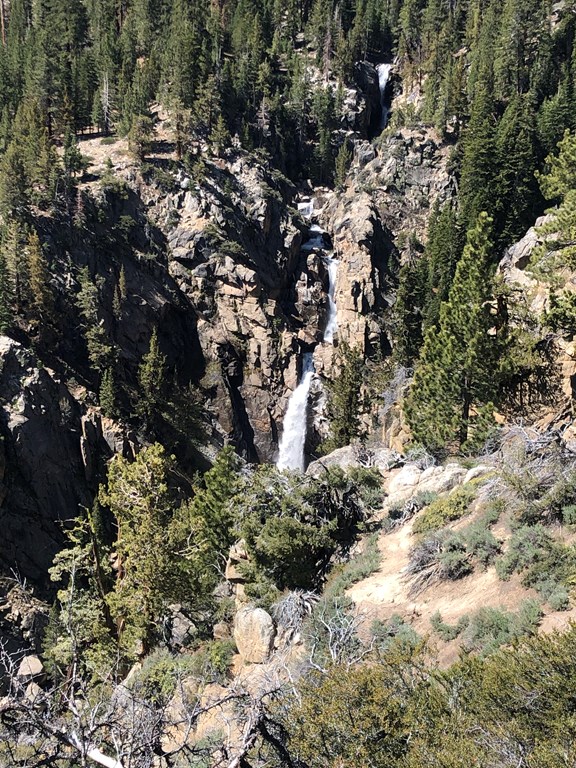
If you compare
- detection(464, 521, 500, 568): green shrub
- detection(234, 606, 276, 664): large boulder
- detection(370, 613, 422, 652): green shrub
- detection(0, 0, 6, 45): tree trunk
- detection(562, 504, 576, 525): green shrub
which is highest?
detection(0, 0, 6, 45): tree trunk

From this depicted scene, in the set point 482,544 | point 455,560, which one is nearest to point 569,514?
point 482,544

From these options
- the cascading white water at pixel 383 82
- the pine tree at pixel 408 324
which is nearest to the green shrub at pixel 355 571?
the pine tree at pixel 408 324

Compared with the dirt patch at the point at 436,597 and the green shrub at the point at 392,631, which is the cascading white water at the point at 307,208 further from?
the green shrub at the point at 392,631

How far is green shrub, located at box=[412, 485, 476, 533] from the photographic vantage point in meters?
17.0

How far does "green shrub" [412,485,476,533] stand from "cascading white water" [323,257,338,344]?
44.6 m

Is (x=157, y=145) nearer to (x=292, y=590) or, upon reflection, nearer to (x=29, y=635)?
(x=29, y=635)

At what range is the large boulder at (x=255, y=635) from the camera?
15922 millimetres

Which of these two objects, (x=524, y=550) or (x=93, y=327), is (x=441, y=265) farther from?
(x=524, y=550)

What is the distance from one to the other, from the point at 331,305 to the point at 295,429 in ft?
49.6

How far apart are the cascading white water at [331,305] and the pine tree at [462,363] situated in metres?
33.6

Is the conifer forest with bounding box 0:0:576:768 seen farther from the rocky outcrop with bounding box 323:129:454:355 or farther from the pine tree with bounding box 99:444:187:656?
the rocky outcrop with bounding box 323:129:454:355

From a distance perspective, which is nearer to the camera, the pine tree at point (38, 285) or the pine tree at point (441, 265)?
the pine tree at point (38, 285)

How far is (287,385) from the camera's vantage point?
5953cm

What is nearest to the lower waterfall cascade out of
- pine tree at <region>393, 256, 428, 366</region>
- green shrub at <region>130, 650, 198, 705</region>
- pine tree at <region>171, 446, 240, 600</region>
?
pine tree at <region>393, 256, 428, 366</region>
